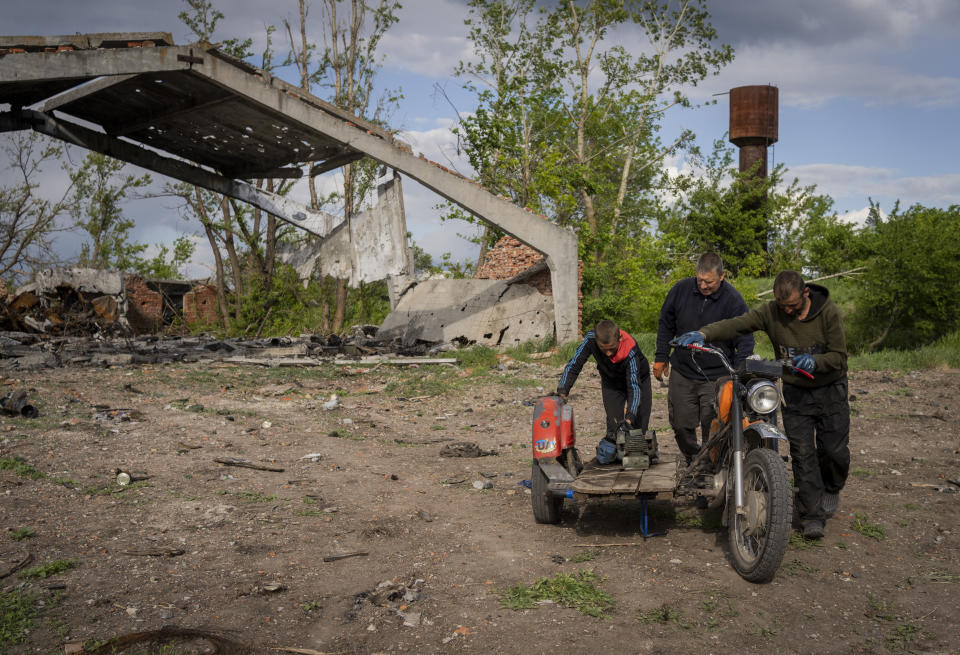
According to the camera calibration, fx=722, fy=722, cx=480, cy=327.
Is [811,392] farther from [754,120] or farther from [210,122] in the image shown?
[754,120]

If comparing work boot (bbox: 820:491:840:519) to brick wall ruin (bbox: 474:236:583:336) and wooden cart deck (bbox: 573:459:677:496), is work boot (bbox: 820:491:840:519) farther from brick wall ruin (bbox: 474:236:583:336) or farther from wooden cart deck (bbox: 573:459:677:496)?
brick wall ruin (bbox: 474:236:583:336)

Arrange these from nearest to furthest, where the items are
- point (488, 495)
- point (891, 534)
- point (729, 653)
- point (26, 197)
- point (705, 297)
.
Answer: point (729, 653), point (891, 534), point (705, 297), point (488, 495), point (26, 197)

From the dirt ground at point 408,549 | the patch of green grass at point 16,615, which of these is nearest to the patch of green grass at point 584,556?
the dirt ground at point 408,549

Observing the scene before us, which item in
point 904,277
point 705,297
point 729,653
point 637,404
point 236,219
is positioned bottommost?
point 729,653

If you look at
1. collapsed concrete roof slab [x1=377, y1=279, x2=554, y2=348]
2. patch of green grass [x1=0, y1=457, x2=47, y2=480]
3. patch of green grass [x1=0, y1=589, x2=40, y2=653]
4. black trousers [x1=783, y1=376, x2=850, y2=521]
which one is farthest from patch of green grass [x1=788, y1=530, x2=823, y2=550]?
collapsed concrete roof slab [x1=377, y1=279, x2=554, y2=348]

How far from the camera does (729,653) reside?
327cm

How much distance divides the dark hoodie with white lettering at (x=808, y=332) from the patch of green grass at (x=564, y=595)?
1.89m

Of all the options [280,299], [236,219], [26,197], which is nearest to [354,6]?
[236,219]

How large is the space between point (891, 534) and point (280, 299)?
22.5 meters

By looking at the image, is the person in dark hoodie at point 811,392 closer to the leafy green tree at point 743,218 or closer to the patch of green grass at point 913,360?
the patch of green grass at point 913,360

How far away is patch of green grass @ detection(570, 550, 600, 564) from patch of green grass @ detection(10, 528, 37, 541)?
3.48 meters

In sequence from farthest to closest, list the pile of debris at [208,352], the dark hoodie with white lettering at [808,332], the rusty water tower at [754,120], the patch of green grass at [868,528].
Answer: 1. the rusty water tower at [754,120]
2. the pile of debris at [208,352]
3. the patch of green grass at [868,528]
4. the dark hoodie with white lettering at [808,332]

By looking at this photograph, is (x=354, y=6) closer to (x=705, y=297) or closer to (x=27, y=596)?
(x=705, y=297)

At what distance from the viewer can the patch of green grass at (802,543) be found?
466 centimetres
